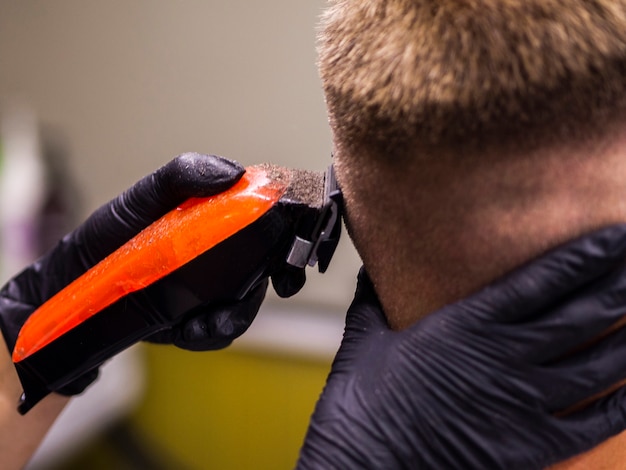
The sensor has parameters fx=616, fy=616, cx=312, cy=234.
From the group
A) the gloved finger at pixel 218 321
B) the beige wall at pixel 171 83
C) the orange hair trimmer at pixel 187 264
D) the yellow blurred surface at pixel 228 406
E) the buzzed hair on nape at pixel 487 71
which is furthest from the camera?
the yellow blurred surface at pixel 228 406

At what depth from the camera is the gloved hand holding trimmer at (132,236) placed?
24.8 inches

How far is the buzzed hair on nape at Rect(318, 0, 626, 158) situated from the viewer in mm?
436

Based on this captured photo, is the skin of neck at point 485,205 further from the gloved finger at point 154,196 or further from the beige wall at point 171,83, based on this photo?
the beige wall at point 171,83

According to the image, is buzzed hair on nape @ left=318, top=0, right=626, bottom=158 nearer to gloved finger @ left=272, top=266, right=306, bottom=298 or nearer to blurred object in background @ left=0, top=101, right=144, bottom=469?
gloved finger @ left=272, top=266, right=306, bottom=298

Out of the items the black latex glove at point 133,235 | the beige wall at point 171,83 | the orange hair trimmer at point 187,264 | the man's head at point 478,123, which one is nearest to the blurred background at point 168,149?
the beige wall at point 171,83

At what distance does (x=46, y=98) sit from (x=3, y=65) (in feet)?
0.69

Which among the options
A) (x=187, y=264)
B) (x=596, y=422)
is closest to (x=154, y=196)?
(x=187, y=264)

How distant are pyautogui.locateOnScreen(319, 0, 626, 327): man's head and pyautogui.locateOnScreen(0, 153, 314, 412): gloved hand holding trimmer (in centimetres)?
16

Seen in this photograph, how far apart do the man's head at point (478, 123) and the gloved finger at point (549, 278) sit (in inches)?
0.6

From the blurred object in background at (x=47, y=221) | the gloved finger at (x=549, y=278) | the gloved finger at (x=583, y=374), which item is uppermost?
the gloved finger at (x=549, y=278)

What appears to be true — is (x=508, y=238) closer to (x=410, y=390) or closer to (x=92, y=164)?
(x=410, y=390)

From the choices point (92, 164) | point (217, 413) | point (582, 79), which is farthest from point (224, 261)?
point (92, 164)

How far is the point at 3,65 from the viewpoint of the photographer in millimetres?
1846

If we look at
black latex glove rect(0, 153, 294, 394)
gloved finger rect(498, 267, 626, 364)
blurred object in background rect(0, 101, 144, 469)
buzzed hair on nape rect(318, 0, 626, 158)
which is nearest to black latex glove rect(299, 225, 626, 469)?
gloved finger rect(498, 267, 626, 364)
